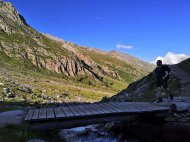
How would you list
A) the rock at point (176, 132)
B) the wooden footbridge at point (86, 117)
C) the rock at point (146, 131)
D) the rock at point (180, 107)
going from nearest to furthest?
the rock at point (176, 132)
the wooden footbridge at point (86, 117)
the rock at point (146, 131)
the rock at point (180, 107)

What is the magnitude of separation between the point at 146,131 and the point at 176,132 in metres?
4.05

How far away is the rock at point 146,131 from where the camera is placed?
21.9 m

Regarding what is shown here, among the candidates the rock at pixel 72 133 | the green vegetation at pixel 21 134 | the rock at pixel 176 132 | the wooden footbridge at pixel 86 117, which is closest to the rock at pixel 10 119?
the wooden footbridge at pixel 86 117

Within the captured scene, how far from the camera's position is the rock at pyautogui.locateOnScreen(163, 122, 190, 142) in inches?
720

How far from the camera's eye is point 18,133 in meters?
18.3

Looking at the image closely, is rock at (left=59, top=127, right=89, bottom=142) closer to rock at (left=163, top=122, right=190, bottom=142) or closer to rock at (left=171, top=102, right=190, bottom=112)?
rock at (left=171, top=102, right=190, bottom=112)

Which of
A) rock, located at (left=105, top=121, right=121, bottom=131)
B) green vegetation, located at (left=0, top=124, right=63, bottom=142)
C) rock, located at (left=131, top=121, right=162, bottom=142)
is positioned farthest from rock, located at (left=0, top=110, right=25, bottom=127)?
rock, located at (left=131, top=121, right=162, bottom=142)

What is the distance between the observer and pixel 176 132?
62.7 ft

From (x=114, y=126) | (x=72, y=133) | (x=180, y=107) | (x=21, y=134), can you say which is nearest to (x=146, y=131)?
(x=180, y=107)

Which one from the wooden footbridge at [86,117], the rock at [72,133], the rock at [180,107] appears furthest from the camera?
the rock at [72,133]

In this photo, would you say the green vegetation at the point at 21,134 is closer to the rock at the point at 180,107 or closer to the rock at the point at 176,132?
the rock at the point at 176,132

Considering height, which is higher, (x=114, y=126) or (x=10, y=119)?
(x=10, y=119)

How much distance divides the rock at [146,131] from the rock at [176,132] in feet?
4.25

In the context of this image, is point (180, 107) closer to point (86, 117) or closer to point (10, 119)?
point (86, 117)
